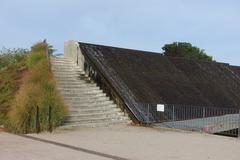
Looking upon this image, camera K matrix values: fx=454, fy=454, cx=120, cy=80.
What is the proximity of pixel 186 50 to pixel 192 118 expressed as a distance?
31.9 metres

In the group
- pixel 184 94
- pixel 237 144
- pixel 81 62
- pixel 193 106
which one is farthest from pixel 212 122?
pixel 81 62

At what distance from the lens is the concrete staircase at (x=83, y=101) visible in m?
17.0

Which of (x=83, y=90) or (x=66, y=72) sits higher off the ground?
(x=66, y=72)

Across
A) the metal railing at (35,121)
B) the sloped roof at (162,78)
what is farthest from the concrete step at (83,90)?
the metal railing at (35,121)

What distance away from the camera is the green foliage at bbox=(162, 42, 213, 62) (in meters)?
47.1

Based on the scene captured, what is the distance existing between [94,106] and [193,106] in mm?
4602

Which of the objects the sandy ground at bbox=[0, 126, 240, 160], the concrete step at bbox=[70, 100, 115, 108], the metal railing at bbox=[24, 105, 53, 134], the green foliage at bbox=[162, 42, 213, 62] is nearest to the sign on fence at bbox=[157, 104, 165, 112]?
the sandy ground at bbox=[0, 126, 240, 160]

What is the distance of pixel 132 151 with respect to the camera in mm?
11023

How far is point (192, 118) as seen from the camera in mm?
19266

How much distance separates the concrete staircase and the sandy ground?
103 cm

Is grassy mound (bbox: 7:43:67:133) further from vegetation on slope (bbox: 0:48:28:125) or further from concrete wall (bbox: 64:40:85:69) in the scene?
concrete wall (bbox: 64:40:85:69)

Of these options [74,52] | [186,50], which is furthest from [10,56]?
[186,50]

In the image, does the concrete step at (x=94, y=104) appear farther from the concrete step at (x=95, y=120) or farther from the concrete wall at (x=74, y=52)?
the concrete wall at (x=74, y=52)

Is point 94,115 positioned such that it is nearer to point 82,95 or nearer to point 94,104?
point 94,104
